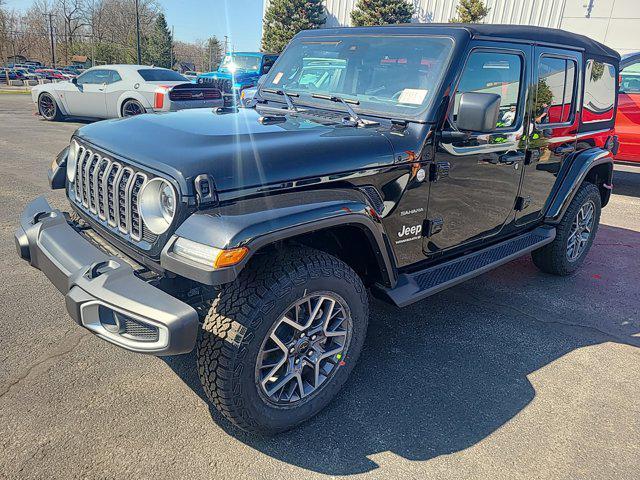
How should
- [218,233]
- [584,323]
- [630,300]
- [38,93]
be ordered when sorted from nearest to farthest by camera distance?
[218,233], [584,323], [630,300], [38,93]

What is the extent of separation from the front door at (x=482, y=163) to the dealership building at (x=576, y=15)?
19.9 meters

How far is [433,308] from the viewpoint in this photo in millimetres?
3840

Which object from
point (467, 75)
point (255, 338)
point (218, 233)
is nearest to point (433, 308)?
point (467, 75)

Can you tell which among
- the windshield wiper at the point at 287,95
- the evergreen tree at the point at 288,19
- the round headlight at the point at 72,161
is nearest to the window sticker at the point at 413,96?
the windshield wiper at the point at 287,95

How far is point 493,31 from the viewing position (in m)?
3.17

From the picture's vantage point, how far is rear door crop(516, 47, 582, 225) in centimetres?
364

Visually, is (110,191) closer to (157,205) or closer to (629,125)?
(157,205)

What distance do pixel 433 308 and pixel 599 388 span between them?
1246 mm

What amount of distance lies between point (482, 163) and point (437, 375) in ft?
4.66

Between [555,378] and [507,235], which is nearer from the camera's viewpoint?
[555,378]

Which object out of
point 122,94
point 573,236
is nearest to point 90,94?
point 122,94

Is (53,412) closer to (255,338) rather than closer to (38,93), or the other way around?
(255,338)

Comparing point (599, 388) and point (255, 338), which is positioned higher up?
point (255, 338)

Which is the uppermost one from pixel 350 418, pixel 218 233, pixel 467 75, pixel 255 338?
pixel 467 75
